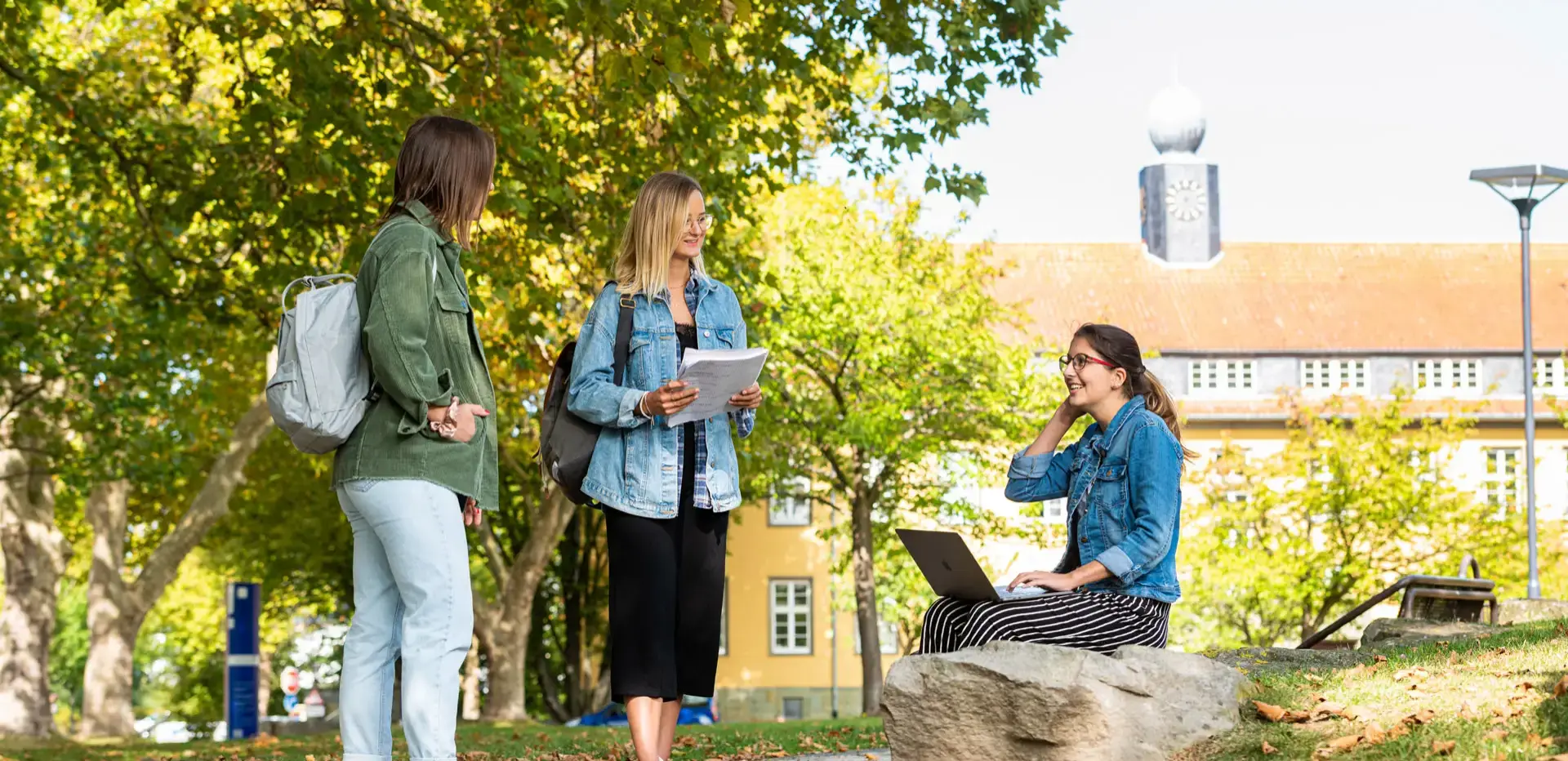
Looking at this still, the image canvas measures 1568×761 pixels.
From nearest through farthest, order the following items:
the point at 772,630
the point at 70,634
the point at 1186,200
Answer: the point at 772,630
the point at 70,634
the point at 1186,200

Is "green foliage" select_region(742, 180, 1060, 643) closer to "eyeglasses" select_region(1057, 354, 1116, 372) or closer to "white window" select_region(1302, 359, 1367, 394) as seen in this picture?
"eyeglasses" select_region(1057, 354, 1116, 372)

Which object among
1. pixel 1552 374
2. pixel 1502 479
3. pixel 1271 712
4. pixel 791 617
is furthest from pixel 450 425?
pixel 1552 374

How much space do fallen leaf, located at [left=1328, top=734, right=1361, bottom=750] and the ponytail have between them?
1092 millimetres

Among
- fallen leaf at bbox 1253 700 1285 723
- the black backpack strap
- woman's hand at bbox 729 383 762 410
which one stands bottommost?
fallen leaf at bbox 1253 700 1285 723

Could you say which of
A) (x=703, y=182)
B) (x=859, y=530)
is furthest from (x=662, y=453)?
(x=859, y=530)

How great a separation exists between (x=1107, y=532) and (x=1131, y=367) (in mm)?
587

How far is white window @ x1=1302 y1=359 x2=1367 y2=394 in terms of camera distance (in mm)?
53031

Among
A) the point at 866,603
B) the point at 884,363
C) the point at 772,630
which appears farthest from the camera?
the point at 772,630

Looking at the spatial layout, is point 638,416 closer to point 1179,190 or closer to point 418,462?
point 418,462

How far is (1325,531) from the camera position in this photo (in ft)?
113

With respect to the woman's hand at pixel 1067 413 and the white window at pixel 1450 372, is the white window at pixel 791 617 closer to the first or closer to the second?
the white window at pixel 1450 372

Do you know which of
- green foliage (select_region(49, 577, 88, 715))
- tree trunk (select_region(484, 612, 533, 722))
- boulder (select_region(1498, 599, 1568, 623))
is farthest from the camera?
green foliage (select_region(49, 577, 88, 715))

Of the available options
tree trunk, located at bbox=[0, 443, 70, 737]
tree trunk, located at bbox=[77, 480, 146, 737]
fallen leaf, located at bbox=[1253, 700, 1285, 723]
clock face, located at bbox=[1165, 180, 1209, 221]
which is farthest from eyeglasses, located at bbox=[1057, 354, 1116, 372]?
clock face, located at bbox=[1165, 180, 1209, 221]

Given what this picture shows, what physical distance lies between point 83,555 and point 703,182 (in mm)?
38403
